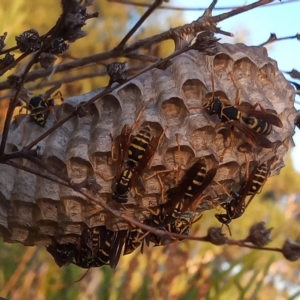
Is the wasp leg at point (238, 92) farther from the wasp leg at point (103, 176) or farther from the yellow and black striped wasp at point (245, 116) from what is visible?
the wasp leg at point (103, 176)

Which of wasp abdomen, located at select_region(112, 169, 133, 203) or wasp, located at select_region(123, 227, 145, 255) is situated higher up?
wasp abdomen, located at select_region(112, 169, 133, 203)

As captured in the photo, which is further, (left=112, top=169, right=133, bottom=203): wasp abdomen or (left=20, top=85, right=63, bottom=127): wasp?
(left=20, top=85, right=63, bottom=127): wasp

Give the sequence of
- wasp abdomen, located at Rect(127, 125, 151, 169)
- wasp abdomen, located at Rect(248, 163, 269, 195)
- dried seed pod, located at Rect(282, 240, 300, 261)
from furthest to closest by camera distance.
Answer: wasp abdomen, located at Rect(248, 163, 269, 195) < wasp abdomen, located at Rect(127, 125, 151, 169) < dried seed pod, located at Rect(282, 240, 300, 261)

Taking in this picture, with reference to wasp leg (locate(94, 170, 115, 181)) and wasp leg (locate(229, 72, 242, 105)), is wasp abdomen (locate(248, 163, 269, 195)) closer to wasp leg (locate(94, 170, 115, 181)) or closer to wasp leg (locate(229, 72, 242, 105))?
wasp leg (locate(229, 72, 242, 105))

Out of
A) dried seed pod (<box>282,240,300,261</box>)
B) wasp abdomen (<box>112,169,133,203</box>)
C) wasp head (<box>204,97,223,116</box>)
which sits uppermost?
wasp head (<box>204,97,223,116</box>)

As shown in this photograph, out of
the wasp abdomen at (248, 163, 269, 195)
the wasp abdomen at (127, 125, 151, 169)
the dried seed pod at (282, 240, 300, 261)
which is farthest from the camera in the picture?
the wasp abdomen at (248, 163, 269, 195)

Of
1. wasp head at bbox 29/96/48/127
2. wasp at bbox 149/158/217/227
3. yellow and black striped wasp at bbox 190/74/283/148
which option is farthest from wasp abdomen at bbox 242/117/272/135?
wasp head at bbox 29/96/48/127

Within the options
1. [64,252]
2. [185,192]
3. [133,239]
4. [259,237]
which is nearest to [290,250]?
[259,237]

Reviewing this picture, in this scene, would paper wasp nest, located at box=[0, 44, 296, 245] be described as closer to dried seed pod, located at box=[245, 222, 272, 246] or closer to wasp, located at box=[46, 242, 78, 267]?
wasp, located at box=[46, 242, 78, 267]
